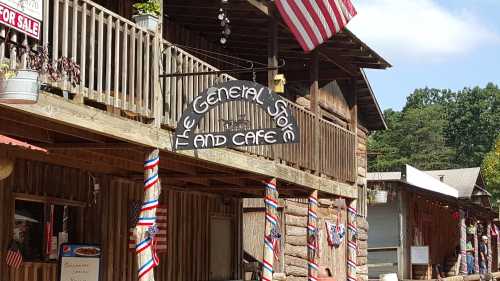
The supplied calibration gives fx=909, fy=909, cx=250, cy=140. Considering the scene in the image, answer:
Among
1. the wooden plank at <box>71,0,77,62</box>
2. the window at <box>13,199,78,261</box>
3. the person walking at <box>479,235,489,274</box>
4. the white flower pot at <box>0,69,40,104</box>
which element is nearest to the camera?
the white flower pot at <box>0,69,40,104</box>

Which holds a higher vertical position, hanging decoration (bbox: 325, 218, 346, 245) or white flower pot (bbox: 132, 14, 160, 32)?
white flower pot (bbox: 132, 14, 160, 32)

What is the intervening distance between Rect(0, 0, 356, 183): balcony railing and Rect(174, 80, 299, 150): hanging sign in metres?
0.34

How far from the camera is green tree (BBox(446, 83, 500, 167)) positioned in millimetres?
100312

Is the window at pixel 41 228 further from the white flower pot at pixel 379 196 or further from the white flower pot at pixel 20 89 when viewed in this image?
the white flower pot at pixel 379 196

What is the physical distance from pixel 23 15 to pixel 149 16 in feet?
9.40

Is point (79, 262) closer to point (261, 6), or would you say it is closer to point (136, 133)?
point (136, 133)

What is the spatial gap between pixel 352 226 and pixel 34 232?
317 inches

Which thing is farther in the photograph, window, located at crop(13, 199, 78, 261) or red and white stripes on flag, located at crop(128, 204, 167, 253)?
red and white stripes on flag, located at crop(128, 204, 167, 253)

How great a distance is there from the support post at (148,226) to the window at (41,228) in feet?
7.49

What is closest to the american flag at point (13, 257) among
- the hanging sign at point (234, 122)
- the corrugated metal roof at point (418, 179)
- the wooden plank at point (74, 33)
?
the hanging sign at point (234, 122)

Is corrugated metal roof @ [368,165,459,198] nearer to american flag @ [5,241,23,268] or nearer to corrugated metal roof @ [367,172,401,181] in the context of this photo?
corrugated metal roof @ [367,172,401,181]

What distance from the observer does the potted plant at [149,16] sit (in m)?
11.5

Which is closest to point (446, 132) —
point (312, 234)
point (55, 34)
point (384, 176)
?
point (384, 176)

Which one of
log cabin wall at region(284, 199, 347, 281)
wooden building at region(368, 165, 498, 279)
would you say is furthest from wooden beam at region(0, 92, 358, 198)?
wooden building at region(368, 165, 498, 279)
